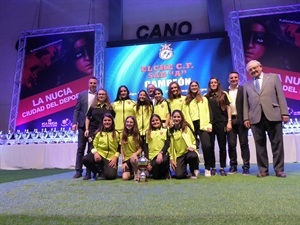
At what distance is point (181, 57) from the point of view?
5848 mm

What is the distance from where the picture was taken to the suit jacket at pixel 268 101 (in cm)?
260

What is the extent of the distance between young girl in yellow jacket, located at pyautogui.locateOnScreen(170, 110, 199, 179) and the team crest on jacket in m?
3.28

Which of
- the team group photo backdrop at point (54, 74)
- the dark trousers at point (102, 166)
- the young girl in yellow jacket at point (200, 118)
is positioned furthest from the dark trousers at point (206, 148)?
the team group photo backdrop at point (54, 74)

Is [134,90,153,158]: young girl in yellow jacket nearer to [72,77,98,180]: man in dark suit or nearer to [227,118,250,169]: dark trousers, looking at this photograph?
[72,77,98,180]: man in dark suit

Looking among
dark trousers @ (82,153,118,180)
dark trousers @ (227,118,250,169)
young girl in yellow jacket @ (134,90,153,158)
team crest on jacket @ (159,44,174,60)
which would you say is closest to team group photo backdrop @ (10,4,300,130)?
team crest on jacket @ (159,44,174,60)

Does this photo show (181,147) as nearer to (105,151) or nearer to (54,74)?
(105,151)

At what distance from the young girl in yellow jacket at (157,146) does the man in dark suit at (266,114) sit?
0.86 metres

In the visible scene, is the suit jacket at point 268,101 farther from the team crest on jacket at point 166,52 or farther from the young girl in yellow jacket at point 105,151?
the team crest on jacket at point 166,52

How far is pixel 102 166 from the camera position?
291 cm

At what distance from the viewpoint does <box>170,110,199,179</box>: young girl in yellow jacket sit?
2.74 meters

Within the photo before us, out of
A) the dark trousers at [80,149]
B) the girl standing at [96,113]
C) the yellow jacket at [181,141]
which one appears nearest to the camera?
the yellow jacket at [181,141]

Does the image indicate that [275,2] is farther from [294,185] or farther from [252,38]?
[294,185]

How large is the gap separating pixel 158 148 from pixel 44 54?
484 centimetres

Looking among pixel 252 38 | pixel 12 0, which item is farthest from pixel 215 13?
pixel 12 0
